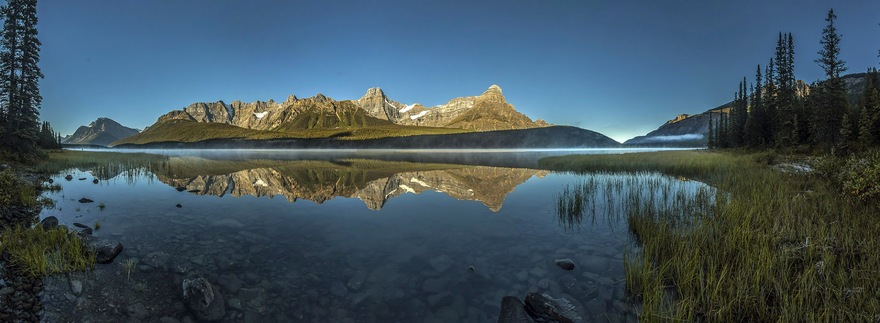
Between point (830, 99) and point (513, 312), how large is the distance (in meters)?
65.7

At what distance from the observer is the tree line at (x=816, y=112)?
35125 mm

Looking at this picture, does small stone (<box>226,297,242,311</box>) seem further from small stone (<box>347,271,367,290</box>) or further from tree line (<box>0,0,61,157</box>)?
tree line (<box>0,0,61,157</box>)

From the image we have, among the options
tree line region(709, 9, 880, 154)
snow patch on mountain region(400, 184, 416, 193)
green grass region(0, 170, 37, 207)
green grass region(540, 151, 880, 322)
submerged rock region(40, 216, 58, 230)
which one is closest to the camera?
green grass region(540, 151, 880, 322)

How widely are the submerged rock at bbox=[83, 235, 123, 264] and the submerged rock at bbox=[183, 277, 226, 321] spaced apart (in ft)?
11.3

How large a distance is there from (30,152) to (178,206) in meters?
36.7

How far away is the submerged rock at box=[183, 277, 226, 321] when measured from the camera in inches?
265

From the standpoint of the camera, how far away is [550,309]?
6.45m

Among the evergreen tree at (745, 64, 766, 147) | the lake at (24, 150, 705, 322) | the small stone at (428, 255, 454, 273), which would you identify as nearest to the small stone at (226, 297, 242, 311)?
the lake at (24, 150, 705, 322)

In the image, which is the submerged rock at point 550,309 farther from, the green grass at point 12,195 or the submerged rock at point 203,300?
the green grass at point 12,195

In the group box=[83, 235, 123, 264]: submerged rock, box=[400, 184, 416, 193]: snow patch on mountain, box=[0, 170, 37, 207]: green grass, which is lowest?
box=[83, 235, 123, 264]: submerged rock

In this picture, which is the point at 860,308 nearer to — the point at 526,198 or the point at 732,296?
the point at 732,296

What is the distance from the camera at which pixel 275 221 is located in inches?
559

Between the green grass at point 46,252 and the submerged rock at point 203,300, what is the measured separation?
3.19 meters

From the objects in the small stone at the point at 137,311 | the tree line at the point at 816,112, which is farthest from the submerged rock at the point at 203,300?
the tree line at the point at 816,112
